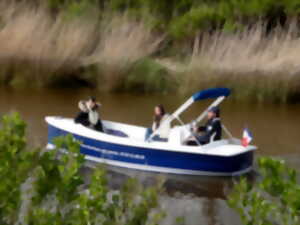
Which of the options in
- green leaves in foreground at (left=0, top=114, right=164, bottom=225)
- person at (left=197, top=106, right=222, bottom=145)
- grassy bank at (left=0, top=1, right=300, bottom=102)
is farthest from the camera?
grassy bank at (left=0, top=1, right=300, bottom=102)

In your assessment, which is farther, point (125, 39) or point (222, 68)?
point (125, 39)

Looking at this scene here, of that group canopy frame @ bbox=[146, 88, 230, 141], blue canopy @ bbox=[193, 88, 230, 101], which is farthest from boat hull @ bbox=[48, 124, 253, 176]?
blue canopy @ bbox=[193, 88, 230, 101]

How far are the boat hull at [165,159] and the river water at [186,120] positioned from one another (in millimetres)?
125

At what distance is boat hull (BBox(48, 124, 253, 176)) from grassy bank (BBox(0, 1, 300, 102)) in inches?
240

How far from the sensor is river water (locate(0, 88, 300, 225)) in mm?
9961

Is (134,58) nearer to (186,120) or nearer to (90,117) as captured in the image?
(186,120)

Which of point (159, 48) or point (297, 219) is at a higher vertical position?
point (159, 48)

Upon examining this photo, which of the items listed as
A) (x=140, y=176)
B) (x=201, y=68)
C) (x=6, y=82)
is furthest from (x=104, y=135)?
(x=6, y=82)

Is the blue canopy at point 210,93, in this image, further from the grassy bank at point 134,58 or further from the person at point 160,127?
the grassy bank at point 134,58

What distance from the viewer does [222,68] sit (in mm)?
17281

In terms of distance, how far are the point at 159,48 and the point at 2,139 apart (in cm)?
1549

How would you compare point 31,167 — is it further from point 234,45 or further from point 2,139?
point 234,45

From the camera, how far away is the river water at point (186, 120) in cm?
996

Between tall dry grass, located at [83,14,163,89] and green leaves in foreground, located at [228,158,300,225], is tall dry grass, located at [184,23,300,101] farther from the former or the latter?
green leaves in foreground, located at [228,158,300,225]
